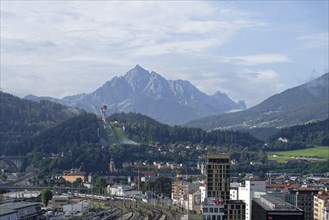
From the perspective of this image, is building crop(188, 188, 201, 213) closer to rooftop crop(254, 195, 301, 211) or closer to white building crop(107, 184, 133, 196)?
rooftop crop(254, 195, 301, 211)

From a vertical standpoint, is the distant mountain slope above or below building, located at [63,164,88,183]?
above

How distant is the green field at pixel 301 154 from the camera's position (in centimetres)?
12912

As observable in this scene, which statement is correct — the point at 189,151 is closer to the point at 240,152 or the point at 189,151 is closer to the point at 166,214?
the point at 240,152

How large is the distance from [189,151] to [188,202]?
5662 cm

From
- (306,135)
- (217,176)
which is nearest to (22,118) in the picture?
(306,135)

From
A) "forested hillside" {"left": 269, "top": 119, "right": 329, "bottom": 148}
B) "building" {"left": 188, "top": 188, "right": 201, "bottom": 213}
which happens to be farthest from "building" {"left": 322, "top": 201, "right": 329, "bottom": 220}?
"forested hillside" {"left": 269, "top": 119, "right": 329, "bottom": 148}

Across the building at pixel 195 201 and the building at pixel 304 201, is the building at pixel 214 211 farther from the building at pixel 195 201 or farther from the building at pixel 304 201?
the building at pixel 195 201

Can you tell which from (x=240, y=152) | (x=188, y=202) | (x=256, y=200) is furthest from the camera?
(x=240, y=152)

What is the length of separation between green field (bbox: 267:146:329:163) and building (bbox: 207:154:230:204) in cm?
6962

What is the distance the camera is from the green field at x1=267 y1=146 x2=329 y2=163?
129125 mm

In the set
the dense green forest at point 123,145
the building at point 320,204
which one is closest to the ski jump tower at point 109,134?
the dense green forest at point 123,145

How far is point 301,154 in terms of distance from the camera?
13650cm

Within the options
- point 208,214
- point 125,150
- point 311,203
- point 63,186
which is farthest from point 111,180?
point 208,214

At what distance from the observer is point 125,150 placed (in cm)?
12444
